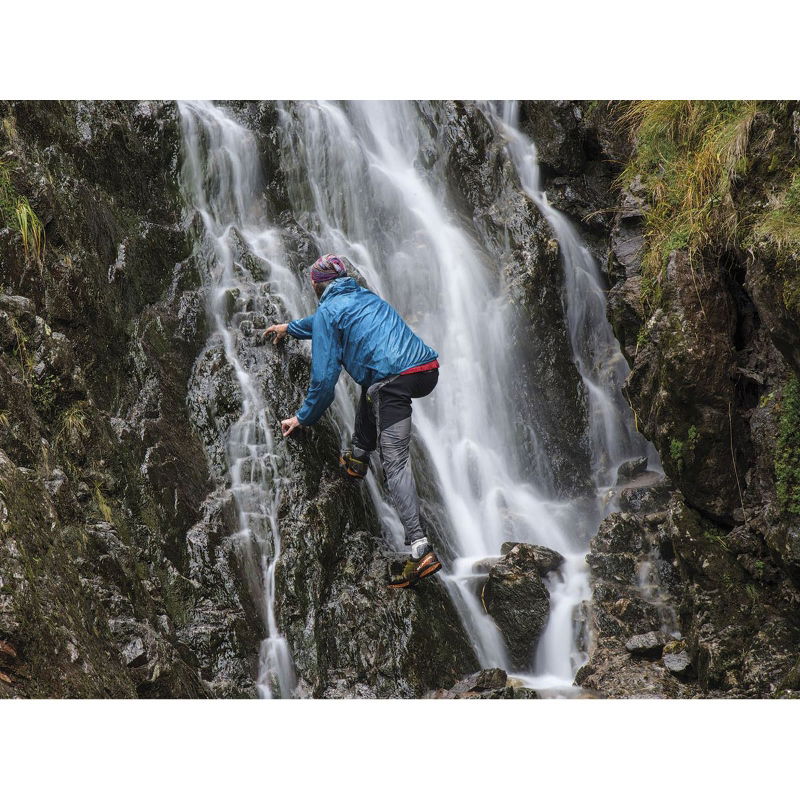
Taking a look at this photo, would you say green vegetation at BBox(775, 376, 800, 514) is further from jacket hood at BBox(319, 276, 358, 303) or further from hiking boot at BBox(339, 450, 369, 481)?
jacket hood at BBox(319, 276, 358, 303)

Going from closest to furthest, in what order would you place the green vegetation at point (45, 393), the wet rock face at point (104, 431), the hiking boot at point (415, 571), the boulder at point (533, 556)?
the wet rock face at point (104, 431)
the green vegetation at point (45, 393)
the hiking boot at point (415, 571)
the boulder at point (533, 556)

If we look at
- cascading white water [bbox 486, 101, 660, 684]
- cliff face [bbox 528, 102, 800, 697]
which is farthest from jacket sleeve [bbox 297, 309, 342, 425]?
Answer: cascading white water [bbox 486, 101, 660, 684]

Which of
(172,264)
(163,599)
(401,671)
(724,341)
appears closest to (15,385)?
(163,599)

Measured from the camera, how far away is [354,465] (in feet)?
16.4

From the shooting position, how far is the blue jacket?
457cm

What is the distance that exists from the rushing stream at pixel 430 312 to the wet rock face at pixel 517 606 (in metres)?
0.08

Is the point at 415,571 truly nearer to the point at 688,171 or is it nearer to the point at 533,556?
the point at 533,556

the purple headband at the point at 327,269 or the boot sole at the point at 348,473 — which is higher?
the purple headband at the point at 327,269

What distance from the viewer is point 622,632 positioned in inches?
196

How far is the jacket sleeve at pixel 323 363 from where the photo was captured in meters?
4.56

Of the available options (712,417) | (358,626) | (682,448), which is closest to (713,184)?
(712,417)

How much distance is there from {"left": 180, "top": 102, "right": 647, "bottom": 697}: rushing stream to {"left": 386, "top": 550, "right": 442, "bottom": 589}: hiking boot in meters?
0.38

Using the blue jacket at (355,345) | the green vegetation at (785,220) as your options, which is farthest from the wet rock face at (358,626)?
the green vegetation at (785,220)

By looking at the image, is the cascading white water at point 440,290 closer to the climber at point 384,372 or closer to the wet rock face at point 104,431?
the climber at point 384,372
